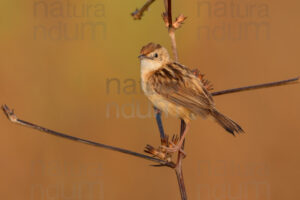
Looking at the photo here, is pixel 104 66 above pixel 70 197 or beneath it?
above

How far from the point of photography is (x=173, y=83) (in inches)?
158

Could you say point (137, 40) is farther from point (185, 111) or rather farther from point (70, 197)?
point (185, 111)

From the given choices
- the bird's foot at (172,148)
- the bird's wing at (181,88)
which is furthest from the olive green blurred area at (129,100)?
the bird's foot at (172,148)

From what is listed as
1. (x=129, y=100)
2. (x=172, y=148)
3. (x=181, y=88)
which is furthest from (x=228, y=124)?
(x=129, y=100)

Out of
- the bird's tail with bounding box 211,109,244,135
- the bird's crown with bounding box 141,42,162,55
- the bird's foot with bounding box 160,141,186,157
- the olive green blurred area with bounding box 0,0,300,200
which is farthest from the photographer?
the olive green blurred area with bounding box 0,0,300,200

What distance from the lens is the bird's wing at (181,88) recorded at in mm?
3863

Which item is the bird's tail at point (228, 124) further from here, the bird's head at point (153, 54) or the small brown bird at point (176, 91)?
the bird's head at point (153, 54)

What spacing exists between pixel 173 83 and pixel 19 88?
3.63m

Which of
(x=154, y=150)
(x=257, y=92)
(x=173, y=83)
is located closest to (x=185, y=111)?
(x=173, y=83)

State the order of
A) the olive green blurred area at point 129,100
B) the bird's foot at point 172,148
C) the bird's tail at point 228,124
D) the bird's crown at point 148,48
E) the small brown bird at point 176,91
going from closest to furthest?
the bird's foot at point 172,148
the bird's tail at point 228,124
the small brown bird at point 176,91
the bird's crown at point 148,48
the olive green blurred area at point 129,100

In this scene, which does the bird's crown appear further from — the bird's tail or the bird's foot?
the bird's foot

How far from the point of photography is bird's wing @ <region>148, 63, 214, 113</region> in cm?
386

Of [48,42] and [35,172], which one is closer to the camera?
[35,172]

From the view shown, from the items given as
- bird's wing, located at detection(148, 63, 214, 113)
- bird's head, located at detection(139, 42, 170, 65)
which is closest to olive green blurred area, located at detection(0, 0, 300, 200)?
bird's head, located at detection(139, 42, 170, 65)
